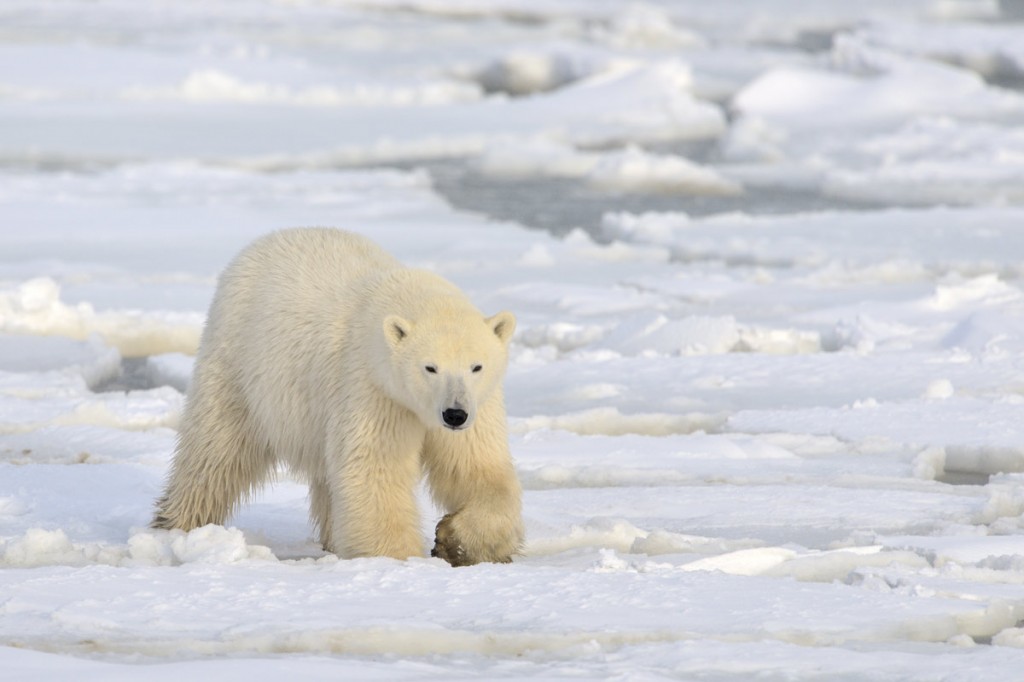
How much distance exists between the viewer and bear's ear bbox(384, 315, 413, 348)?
3.40 metres

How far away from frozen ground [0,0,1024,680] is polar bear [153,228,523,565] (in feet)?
0.54

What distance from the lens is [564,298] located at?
282 inches

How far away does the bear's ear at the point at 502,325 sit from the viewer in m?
3.54

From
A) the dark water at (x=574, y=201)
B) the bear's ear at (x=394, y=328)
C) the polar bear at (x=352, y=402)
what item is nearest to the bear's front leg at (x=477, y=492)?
the polar bear at (x=352, y=402)

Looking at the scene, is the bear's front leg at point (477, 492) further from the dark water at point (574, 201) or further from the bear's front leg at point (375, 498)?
the dark water at point (574, 201)

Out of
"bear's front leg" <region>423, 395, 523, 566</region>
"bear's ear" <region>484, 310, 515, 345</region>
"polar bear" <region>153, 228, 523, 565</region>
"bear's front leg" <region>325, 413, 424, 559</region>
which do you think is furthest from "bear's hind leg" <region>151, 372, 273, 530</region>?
"bear's ear" <region>484, 310, 515, 345</region>

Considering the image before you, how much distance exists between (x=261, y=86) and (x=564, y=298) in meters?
6.75

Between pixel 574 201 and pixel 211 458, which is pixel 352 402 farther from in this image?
pixel 574 201

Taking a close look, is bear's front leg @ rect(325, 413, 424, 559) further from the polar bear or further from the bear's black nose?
the bear's black nose

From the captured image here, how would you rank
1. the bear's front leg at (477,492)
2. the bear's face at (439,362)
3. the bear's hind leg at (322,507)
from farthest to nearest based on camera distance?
the bear's hind leg at (322,507), the bear's front leg at (477,492), the bear's face at (439,362)

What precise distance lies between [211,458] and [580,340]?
107 inches

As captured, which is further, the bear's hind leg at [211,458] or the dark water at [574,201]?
the dark water at [574,201]

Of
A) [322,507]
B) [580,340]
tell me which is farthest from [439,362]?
[580,340]

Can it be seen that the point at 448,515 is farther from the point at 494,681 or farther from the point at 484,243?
the point at 484,243
